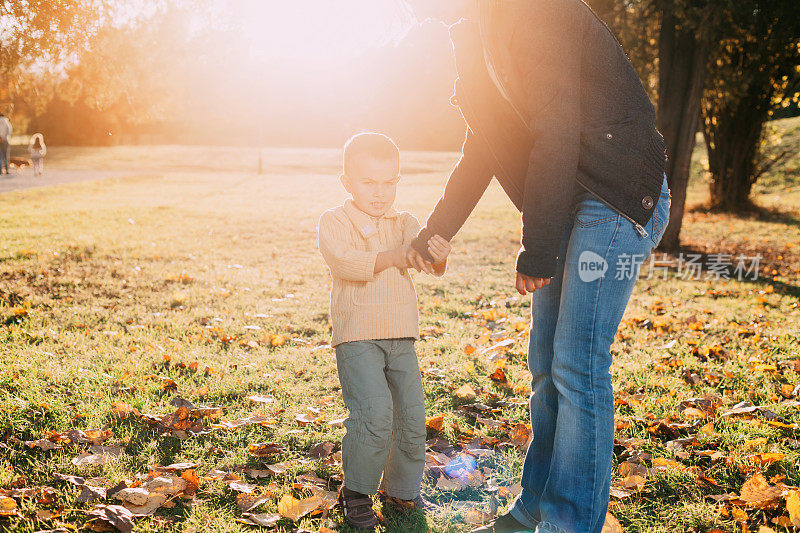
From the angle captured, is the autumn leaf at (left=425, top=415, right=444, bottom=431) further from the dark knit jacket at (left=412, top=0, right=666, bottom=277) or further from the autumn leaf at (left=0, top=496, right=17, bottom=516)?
the autumn leaf at (left=0, top=496, right=17, bottom=516)

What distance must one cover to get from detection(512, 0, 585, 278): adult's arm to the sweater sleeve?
0.81m

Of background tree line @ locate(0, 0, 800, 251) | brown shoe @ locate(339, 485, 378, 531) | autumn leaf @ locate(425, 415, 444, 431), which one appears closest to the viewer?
brown shoe @ locate(339, 485, 378, 531)

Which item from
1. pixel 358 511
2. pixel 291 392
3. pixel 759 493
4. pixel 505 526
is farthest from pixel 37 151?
pixel 759 493

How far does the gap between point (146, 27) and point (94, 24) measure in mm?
1107

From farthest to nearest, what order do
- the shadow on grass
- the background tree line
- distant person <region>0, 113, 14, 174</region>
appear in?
distant person <region>0, 113, 14, 174</region> < the shadow on grass < the background tree line

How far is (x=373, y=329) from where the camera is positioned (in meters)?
2.73

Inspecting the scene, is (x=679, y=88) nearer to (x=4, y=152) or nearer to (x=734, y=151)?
(x=734, y=151)

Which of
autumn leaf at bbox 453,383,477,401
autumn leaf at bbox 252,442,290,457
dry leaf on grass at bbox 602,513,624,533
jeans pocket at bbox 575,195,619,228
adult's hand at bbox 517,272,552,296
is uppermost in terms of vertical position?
jeans pocket at bbox 575,195,619,228

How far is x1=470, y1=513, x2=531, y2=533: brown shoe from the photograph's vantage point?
8.68 ft

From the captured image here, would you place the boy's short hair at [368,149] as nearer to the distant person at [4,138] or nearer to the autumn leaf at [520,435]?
the autumn leaf at [520,435]

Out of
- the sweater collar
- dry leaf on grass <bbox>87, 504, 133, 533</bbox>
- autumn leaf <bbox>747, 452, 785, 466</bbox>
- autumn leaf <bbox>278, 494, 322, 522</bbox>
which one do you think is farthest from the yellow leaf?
dry leaf on grass <bbox>87, 504, 133, 533</bbox>

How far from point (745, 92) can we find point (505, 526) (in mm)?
12207

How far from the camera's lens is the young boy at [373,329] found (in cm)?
→ 270

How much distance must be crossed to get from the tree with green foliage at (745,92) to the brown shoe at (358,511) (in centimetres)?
1010
